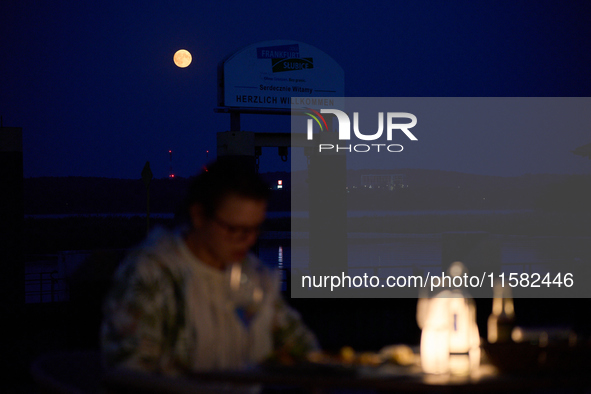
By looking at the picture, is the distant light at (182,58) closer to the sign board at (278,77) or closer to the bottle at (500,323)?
the sign board at (278,77)

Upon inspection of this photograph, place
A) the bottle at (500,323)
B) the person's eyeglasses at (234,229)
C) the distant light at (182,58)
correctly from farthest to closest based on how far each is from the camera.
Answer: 1. the distant light at (182,58)
2. the bottle at (500,323)
3. the person's eyeglasses at (234,229)

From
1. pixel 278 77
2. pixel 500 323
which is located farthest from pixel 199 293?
pixel 278 77

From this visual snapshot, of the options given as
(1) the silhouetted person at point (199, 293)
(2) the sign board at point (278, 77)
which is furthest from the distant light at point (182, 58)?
(1) the silhouetted person at point (199, 293)

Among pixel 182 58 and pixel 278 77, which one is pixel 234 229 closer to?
pixel 278 77

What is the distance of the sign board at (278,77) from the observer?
53.4ft

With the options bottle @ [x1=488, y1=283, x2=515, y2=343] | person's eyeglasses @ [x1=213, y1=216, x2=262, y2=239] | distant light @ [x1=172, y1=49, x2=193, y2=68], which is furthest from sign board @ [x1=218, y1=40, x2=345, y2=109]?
person's eyeglasses @ [x1=213, y1=216, x2=262, y2=239]

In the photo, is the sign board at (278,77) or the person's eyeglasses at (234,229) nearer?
the person's eyeglasses at (234,229)

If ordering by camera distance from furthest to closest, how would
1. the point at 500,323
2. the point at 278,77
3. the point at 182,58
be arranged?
the point at 182,58 → the point at 278,77 → the point at 500,323

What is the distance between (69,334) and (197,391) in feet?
18.2

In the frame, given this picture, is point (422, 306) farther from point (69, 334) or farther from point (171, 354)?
point (69, 334)

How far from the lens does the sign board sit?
1628 cm

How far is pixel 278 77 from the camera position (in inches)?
672

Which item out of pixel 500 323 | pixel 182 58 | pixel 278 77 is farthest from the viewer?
pixel 182 58

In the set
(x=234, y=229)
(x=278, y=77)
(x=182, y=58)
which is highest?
(x=182, y=58)
